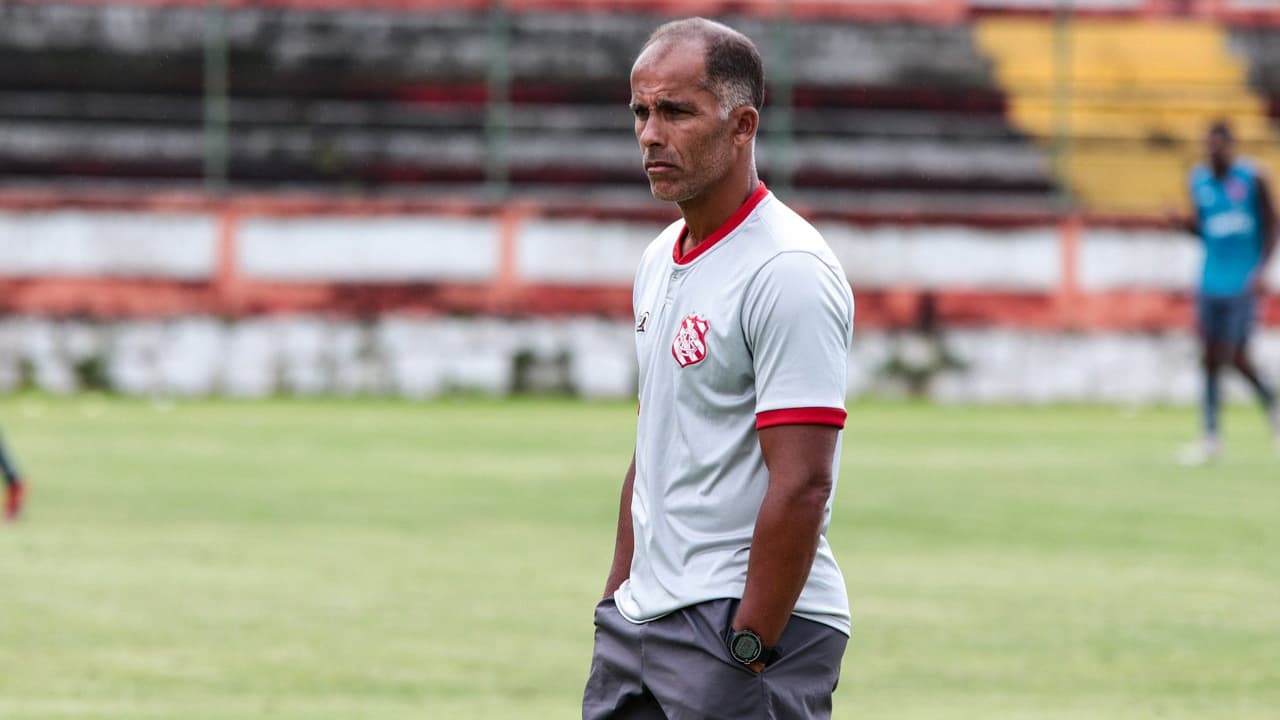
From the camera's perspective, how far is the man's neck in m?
3.83

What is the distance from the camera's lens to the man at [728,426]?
3.63m

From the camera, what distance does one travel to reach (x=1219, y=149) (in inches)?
616

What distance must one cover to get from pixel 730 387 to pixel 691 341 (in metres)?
0.11

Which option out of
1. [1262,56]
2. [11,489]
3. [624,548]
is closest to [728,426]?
[624,548]

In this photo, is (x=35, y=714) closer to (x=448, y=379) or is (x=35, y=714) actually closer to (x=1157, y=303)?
(x=448, y=379)

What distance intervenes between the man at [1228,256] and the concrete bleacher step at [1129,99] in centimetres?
754

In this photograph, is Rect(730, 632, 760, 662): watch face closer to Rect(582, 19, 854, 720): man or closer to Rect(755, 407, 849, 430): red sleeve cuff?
Rect(582, 19, 854, 720): man

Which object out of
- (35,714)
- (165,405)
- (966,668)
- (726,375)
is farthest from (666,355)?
(165,405)

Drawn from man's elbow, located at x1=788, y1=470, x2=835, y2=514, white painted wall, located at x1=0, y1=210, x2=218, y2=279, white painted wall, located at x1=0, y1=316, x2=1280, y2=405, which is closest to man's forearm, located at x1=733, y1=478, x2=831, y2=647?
man's elbow, located at x1=788, y1=470, x2=835, y2=514

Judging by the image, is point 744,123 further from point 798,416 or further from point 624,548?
point 624,548

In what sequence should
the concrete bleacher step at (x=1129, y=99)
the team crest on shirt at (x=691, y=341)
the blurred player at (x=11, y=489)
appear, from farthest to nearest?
the concrete bleacher step at (x=1129, y=99) → the blurred player at (x=11, y=489) → the team crest on shirt at (x=691, y=341)

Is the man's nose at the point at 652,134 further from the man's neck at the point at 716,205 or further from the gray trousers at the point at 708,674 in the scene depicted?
the gray trousers at the point at 708,674

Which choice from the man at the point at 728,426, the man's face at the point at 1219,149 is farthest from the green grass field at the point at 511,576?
the man at the point at 728,426

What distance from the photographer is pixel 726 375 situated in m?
3.72
